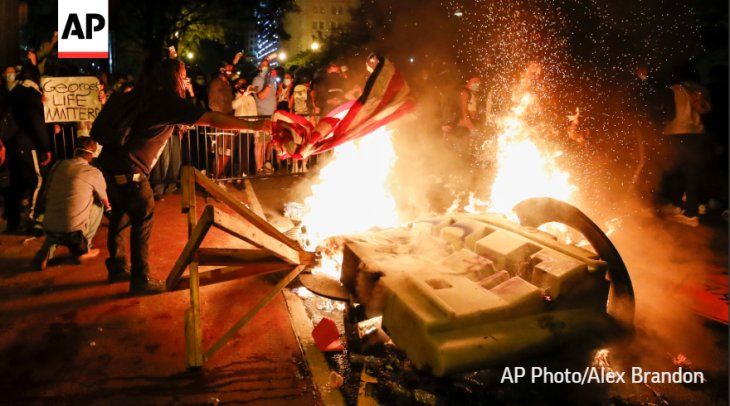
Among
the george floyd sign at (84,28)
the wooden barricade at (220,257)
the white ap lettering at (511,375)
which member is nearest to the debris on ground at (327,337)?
the wooden barricade at (220,257)

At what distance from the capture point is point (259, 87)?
12.3 metres

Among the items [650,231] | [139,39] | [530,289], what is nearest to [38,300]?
[530,289]

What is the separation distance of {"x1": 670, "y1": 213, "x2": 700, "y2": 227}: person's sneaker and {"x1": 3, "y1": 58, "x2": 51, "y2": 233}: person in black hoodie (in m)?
11.1

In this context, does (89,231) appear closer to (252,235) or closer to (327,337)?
(252,235)

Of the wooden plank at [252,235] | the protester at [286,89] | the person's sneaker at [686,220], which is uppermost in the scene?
the protester at [286,89]

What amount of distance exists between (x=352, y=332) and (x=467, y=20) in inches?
780

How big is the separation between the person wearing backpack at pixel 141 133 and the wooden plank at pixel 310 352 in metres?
1.52

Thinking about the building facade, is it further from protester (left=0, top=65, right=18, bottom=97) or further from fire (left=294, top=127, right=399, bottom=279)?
fire (left=294, top=127, right=399, bottom=279)

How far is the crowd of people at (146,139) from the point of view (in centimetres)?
486

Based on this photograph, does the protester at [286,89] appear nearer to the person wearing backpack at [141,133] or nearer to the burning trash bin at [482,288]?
the person wearing backpack at [141,133]

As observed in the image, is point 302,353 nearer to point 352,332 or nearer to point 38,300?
point 352,332

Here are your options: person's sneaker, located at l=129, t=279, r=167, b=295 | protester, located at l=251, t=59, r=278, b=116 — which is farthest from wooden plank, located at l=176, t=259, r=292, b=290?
protester, located at l=251, t=59, r=278, b=116

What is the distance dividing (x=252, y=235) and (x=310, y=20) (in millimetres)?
93504

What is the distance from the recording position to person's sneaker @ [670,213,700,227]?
9.02 meters
